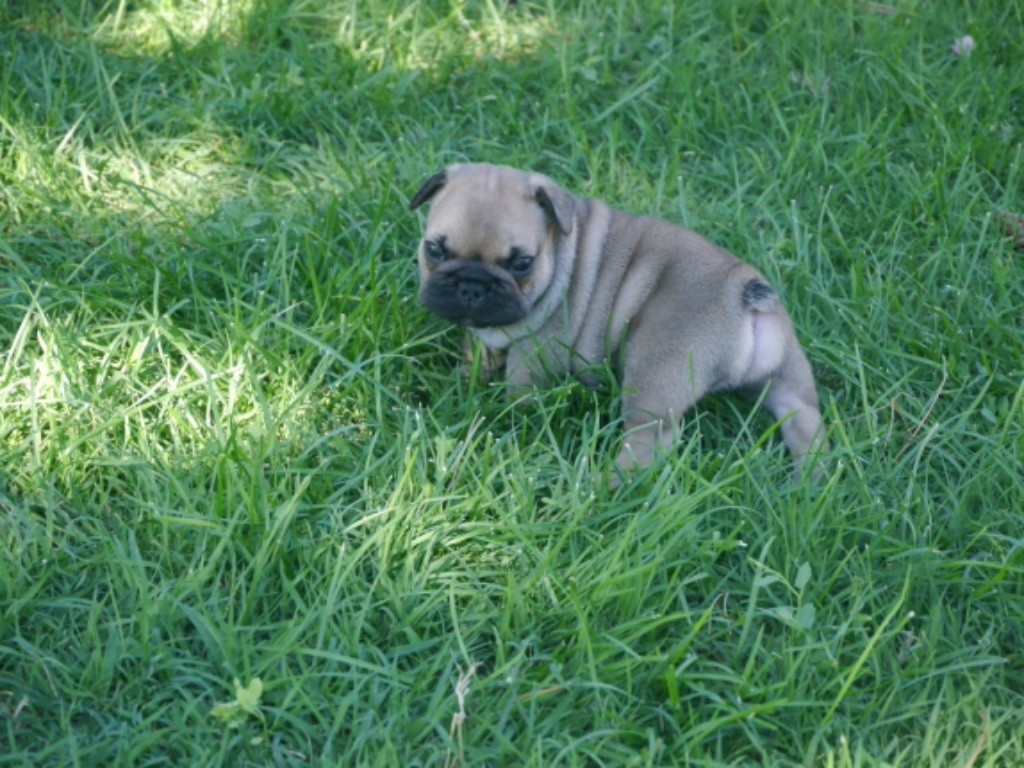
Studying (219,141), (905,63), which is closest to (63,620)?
(219,141)

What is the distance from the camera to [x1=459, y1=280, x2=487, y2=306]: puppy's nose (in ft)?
15.8

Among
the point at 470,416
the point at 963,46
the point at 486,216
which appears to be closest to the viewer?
the point at 470,416

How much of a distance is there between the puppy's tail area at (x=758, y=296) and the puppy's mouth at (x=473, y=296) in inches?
33.5

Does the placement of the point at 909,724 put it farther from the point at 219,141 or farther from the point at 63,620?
the point at 219,141

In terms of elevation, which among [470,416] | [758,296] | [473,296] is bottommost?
[470,416]

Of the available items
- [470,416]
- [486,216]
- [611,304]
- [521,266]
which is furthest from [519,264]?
[470,416]

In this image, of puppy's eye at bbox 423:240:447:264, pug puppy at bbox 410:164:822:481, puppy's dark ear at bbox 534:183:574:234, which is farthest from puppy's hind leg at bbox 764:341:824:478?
puppy's eye at bbox 423:240:447:264

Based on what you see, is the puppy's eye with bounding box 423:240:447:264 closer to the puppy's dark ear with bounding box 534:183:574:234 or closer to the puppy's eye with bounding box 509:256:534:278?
the puppy's eye with bounding box 509:256:534:278

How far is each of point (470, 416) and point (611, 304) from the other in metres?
0.79

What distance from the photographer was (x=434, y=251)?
16.3ft

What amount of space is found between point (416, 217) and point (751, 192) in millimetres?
1672

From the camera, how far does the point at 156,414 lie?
4.65 m

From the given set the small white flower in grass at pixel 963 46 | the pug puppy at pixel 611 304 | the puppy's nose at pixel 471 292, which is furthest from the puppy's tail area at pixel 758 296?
the small white flower in grass at pixel 963 46

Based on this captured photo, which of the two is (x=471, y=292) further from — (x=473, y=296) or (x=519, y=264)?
(x=519, y=264)
